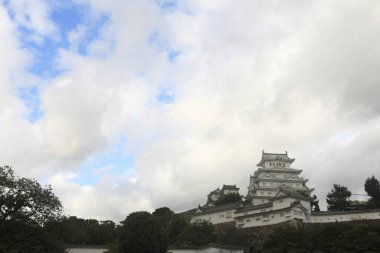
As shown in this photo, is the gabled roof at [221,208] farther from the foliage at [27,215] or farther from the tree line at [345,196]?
the foliage at [27,215]

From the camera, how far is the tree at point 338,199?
183 feet

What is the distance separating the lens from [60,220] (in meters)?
27.5

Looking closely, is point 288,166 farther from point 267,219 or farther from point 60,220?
point 60,220

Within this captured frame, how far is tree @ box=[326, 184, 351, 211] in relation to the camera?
55.7 m

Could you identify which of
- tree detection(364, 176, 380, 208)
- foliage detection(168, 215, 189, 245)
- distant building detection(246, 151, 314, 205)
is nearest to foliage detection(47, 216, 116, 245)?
foliage detection(168, 215, 189, 245)

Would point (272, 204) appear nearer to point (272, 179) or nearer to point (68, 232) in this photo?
point (272, 179)

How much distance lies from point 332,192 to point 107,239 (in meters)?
31.9

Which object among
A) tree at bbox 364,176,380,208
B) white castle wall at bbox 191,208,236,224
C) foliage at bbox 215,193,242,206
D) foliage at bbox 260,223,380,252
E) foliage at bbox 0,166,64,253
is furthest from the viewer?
foliage at bbox 215,193,242,206

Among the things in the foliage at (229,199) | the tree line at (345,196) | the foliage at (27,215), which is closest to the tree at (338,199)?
the tree line at (345,196)

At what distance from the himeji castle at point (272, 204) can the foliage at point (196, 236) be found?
9.34 meters

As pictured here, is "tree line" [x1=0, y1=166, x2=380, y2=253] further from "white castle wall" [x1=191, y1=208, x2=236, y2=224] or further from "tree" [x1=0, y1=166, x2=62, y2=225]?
"white castle wall" [x1=191, y1=208, x2=236, y2=224]

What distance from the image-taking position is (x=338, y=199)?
56.2 meters

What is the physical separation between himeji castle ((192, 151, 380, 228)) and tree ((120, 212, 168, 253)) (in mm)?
21854

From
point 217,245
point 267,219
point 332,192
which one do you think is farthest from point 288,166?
point 217,245
